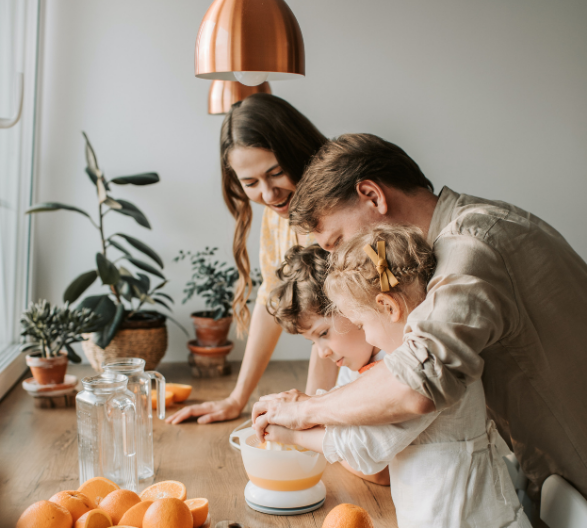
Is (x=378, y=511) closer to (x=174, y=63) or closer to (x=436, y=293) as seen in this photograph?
(x=436, y=293)

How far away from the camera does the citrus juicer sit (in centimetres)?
112

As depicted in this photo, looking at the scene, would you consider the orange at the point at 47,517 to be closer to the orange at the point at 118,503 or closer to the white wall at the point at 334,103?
the orange at the point at 118,503

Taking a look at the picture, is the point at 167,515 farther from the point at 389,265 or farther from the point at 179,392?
the point at 179,392

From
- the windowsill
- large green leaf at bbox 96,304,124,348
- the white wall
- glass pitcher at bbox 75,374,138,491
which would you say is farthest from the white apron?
the white wall

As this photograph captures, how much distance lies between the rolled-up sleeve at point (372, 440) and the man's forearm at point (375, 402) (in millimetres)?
25

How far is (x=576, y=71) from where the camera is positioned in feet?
9.37

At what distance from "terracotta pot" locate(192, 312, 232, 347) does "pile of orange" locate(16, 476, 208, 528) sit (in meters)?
1.38

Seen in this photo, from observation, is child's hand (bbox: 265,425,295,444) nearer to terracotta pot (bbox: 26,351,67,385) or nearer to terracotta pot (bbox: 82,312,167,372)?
terracotta pot (bbox: 26,351,67,385)

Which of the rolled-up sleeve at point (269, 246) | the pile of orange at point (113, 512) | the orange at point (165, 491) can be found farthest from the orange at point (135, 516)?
the rolled-up sleeve at point (269, 246)

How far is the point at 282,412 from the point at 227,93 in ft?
4.01

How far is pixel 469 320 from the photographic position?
766 millimetres

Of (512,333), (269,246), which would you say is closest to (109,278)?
(269,246)

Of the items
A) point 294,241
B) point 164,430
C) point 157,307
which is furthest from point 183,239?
point 164,430

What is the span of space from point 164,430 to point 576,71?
8.32 feet
